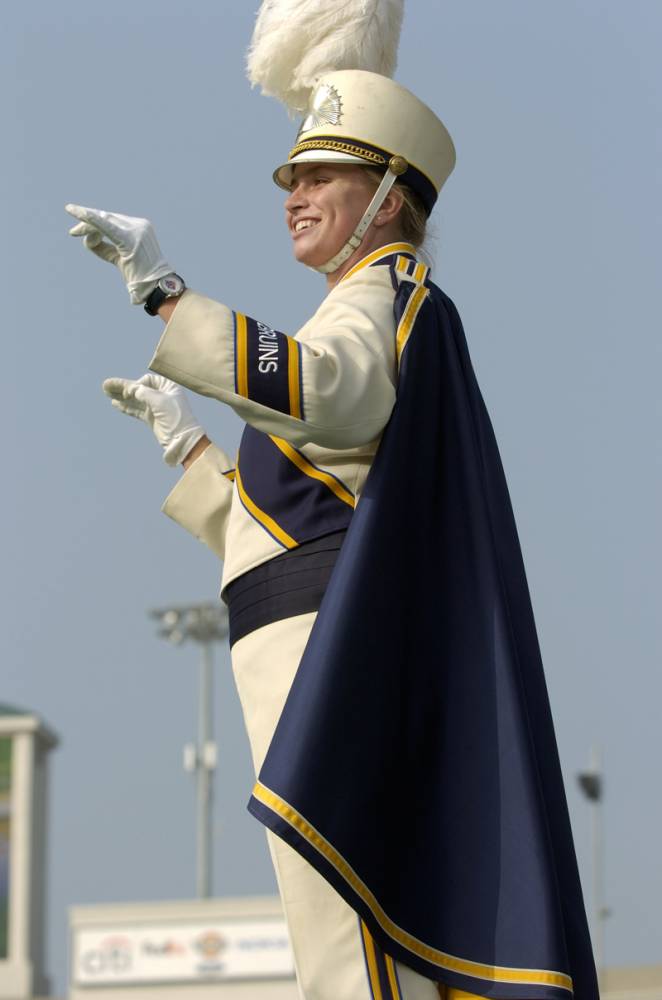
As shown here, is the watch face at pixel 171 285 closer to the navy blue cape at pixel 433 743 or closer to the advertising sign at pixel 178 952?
the navy blue cape at pixel 433 743

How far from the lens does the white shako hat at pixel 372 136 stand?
11.5 ft

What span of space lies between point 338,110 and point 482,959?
162 cm

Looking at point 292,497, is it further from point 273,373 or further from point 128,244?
point 128,244

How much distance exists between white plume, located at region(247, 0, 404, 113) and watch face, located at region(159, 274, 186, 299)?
34.5 inches

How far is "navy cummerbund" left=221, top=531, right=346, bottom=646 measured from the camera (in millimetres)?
3150

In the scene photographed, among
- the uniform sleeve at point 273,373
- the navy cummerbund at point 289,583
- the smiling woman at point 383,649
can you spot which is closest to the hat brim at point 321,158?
the smiling woman at point 383,649

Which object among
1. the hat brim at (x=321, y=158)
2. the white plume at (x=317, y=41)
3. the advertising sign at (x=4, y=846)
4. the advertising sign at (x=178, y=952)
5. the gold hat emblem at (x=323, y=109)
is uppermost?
the white plume at (x=317, y=41)

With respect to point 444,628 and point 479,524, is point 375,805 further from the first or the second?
point 479,524

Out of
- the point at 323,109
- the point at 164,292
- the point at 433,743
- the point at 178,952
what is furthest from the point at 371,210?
the point at 178,952

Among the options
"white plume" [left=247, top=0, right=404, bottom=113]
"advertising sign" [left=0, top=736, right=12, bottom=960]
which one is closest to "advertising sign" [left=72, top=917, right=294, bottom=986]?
"advertising sign" [left=0, top=736, right=12, bottom=960]

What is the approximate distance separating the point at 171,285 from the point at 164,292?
0.02 metres

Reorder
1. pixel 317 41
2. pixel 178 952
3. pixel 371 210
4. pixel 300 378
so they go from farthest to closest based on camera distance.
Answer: pixel 178 952 → pixel 317 41 → pixel 371 210 → pixel 300 378

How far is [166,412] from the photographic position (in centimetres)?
395

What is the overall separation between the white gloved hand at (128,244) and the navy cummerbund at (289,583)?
52cm
